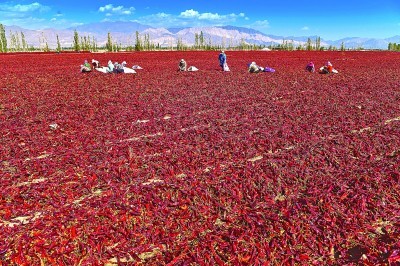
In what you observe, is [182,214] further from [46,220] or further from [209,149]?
[209,149]

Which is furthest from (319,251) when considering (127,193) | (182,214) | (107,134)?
(107,134)

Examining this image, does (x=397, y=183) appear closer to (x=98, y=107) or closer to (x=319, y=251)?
(x=319, y=251)

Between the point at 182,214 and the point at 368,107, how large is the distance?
1171 cm

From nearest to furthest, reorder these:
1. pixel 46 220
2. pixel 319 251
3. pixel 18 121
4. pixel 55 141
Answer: pixel 319 251 → pixel 46 220 → pixel 55 141 → pixel 18 121

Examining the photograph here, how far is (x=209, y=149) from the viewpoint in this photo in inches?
336

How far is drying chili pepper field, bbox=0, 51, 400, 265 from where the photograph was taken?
15.2 ft

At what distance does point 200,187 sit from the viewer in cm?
Answer: 638

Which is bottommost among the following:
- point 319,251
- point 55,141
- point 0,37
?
point 319,251

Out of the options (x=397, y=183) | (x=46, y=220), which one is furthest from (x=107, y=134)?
(x=397, y=183)

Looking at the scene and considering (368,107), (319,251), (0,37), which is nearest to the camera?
(319,251)

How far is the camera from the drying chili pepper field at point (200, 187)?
4.63m

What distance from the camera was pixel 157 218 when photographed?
5.36 metres

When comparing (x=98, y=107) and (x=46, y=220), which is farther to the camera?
(x=98, y=107)

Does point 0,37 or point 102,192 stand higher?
point 0,37
